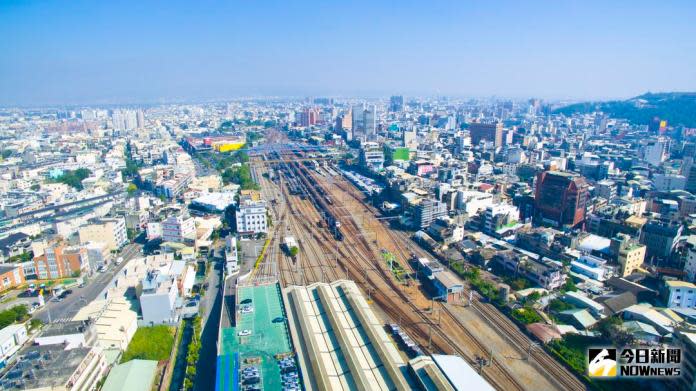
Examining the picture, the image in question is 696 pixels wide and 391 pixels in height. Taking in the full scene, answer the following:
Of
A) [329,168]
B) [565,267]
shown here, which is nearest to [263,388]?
[565,267]

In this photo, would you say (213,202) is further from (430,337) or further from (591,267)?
(591,267)

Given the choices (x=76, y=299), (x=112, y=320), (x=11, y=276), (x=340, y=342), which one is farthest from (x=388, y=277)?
(x=11, y=276)

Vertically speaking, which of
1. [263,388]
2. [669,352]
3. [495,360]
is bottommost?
[495,360]

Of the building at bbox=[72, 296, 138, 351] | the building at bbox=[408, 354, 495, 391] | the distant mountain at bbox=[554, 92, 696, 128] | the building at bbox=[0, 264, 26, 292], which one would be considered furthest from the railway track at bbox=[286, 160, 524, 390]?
the distant mountain at bbox=[554, 92, 696, 128]

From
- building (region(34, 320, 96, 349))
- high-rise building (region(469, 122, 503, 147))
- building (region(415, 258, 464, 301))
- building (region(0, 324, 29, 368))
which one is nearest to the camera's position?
building (region(34, 320, 96, 349))

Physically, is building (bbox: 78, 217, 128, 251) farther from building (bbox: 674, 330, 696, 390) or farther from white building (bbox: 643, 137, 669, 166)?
white building (bbox: 643, 137, 669, 166)

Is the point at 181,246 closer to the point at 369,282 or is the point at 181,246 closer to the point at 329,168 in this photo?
the point at 369,282

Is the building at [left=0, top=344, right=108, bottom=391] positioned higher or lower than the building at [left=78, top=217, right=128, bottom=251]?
lower

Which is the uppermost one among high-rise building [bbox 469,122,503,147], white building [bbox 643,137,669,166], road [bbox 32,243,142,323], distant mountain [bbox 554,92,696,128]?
distant mountain [bbox 554,92,696,128]
